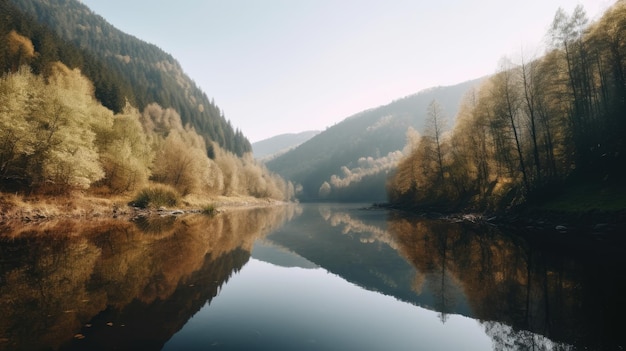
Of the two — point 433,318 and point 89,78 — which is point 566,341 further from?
point 89,78

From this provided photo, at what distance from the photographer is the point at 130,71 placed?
13600cm

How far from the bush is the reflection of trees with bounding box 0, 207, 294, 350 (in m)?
25.6

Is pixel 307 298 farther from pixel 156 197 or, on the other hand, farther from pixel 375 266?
pixel 156 197

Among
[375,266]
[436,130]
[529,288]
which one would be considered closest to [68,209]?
[375,266]

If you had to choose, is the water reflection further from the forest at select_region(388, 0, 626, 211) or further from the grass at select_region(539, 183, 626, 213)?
the forest at select_region(388, 0, 626, 211)

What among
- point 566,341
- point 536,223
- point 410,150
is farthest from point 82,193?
point 410,150

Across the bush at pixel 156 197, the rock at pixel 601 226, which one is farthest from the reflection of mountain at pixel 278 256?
the bush at pixel 156 197

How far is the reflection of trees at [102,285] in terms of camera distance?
24.7 feet

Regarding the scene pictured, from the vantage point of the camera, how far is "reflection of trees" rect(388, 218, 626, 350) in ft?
25.8

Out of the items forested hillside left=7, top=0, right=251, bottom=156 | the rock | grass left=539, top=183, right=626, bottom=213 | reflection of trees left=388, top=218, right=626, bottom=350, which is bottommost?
the rock

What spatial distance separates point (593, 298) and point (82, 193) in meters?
50.1

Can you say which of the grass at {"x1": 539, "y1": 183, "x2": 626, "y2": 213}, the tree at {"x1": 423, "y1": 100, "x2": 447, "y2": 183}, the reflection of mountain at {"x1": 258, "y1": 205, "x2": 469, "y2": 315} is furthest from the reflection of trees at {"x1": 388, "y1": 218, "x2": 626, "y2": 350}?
the tree at {"x1": 423, "y1": 100, "x2": 447, "y2": 183}

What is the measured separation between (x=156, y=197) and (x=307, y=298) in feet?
148

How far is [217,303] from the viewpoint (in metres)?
10.4
